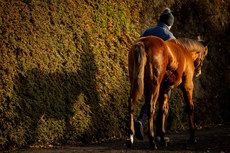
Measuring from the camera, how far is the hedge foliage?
5488 millimetres

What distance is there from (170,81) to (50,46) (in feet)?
8.14

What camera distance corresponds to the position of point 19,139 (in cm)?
538

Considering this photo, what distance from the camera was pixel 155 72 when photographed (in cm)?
502

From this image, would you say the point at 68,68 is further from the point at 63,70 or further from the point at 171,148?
the point at 171,148

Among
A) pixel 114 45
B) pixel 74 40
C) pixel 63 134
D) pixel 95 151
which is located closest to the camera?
pixel 95 151

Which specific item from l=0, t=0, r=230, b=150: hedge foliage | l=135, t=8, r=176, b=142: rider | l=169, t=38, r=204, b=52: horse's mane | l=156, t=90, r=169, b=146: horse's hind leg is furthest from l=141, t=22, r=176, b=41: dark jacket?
l=0, t=0, r=230, b=150: hedge foliage

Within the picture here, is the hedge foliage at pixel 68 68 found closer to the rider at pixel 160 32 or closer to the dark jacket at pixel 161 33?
the rider at pixel 160 32

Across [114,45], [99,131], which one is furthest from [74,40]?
[99,131]

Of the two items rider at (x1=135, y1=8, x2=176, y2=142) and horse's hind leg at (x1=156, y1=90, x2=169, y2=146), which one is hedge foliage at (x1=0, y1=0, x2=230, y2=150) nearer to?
rider at (x1=135, y1=8, x2=176, y2=142)

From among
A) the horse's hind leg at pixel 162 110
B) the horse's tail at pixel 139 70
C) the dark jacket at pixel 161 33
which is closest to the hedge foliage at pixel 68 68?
the dark jacket at pixel 161 33

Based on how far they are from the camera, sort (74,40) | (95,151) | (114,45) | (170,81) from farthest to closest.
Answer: (114,45) < (74,40) < (170,81) < (95,151)

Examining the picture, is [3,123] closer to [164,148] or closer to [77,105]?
[77,105]

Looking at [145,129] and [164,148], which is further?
[145,129]

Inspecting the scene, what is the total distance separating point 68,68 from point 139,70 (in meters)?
1.96
